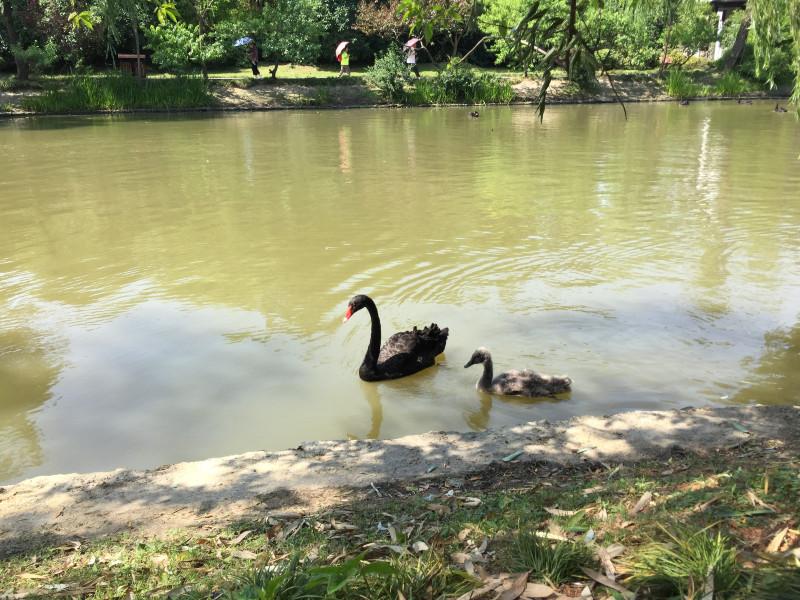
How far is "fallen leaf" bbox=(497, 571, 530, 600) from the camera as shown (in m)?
2.94

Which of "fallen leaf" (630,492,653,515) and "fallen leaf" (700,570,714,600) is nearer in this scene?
"fallen leaf" (700,570,714,600)

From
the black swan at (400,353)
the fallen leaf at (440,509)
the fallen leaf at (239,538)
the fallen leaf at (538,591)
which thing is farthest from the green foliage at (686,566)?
the black swan at (400,353)

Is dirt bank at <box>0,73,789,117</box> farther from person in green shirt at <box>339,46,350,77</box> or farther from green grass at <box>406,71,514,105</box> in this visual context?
person in green shirt at <box>339,46,350,77</box>

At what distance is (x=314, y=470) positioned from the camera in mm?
4832

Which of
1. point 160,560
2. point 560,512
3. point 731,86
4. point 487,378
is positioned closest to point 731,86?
point 731,86

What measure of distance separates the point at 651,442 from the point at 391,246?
660 cm

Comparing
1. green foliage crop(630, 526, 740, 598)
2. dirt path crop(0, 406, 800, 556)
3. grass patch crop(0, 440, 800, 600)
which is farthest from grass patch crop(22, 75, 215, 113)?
green foliage crop(630, 526, 740, 598)

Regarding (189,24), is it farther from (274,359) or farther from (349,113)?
(274,359)

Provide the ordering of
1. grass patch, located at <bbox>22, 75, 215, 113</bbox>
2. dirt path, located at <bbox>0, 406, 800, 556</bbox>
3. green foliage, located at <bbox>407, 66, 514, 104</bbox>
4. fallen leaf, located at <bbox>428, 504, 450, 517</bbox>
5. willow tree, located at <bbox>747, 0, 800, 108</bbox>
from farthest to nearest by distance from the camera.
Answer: green foliage, located at <bbox>407, 66, 514, 104</bbox> → grass patch, located at <bbox>22, 75, 215, 113</bbox> → willow tree, located at <bbox>747, 0, 800, 108</bbox> → dirt path, located at <bbox>0, 406, 800, 556</bbox> → fallen leaf, located at <bbox>428, 504, 450, 517</bbox>

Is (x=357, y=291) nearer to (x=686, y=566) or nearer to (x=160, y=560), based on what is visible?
(x=160, y=560)

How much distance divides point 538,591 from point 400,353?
4243 millimetres

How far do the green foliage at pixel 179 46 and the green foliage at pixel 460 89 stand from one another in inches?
408

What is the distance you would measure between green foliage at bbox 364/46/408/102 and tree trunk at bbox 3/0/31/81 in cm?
1659

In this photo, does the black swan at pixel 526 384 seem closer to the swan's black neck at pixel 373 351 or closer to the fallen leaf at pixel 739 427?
the swan's black neck at pixel 373 351
